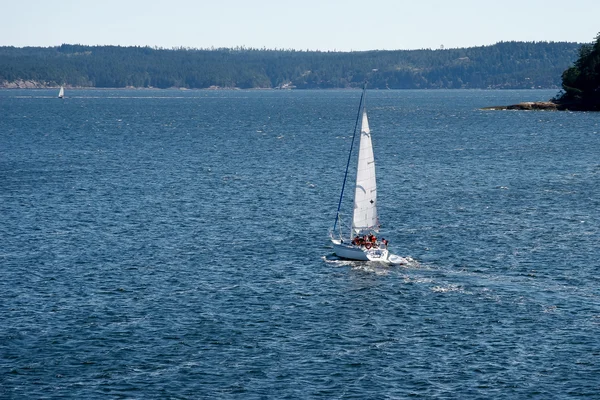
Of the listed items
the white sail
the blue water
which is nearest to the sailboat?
the white sail

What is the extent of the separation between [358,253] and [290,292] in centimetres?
1193

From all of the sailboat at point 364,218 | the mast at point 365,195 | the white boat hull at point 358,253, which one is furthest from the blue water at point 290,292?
the mast at point 365,195

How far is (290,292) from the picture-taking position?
222 feet

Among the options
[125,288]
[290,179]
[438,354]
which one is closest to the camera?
[438,354]

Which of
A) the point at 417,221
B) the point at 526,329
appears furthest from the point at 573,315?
the point at 417,221

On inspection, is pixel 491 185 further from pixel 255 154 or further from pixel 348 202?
pixel 255 154

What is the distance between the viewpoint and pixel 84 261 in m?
77.3

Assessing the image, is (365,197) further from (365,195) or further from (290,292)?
(290,292)

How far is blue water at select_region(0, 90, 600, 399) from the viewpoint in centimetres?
5081

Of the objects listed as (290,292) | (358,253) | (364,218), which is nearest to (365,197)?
(364,218)

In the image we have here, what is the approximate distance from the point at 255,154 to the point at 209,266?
94.2 metres

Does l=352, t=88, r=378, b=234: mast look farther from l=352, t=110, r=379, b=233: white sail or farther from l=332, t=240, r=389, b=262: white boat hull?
l=332, t=240, r=389, b=262: white boat hull

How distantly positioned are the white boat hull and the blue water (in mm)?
1086

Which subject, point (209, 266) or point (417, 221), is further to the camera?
point (417, 221)
